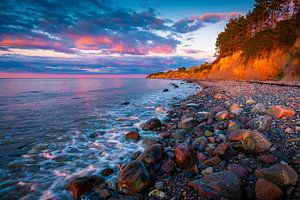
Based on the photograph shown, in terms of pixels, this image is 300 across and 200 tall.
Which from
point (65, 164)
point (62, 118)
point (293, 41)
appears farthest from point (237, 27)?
point (65, 164)

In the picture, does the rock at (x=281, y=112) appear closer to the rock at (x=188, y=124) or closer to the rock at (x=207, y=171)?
the rock at (x=188, y=124)

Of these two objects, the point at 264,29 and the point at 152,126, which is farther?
the point at 264,29

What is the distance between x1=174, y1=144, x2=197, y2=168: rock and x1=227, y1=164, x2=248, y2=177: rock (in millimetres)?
903

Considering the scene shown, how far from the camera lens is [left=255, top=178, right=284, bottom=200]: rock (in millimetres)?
3332

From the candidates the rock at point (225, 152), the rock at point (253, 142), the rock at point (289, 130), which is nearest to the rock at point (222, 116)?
the rock at point (289, 130)

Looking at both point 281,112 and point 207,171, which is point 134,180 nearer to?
point 207,171

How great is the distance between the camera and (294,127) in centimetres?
591

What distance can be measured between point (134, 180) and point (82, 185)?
1219 millimetres

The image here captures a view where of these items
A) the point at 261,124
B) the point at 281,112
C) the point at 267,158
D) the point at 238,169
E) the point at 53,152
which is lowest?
the point at 53,152

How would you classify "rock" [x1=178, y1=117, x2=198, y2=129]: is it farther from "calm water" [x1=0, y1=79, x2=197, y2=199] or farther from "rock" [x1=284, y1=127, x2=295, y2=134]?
"rock" [x1=284, y1=127, x2=295, y2=134]

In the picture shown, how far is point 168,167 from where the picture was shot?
15.8 feet

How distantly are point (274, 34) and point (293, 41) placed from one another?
15.5 ft

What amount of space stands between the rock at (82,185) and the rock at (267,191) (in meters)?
3.31

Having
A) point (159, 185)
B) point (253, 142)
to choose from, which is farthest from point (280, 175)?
point (159, 185)
